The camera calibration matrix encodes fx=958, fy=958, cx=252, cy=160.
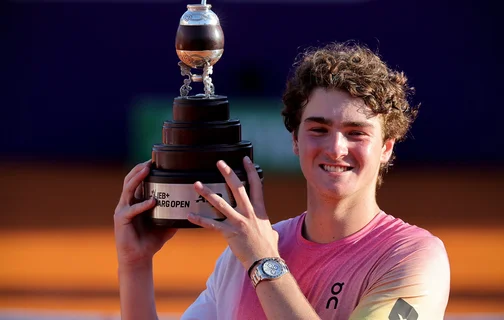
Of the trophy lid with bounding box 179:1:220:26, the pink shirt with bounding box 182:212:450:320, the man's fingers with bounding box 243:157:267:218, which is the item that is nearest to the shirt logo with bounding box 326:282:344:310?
the pink shirt with bounding box 182:212:450:320

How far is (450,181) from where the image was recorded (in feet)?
52.0

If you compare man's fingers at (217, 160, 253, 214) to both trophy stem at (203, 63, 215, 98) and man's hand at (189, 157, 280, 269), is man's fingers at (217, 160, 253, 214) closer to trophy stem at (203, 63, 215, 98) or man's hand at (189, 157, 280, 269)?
man's hand at (189, 157, 280, 269)

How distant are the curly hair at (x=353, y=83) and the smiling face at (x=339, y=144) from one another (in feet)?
0.11

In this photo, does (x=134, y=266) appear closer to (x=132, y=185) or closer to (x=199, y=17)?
(x=132, y=185)

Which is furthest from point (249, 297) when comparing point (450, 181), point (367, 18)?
point (367, 18)

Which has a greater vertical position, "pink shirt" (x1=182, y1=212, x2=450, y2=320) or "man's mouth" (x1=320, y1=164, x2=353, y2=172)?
"man's mouth" (x1=320, y1=164, x2=353, y2=172)

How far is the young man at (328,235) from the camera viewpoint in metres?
2.86

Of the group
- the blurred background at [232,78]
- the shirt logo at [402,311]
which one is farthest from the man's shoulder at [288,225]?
the blurred background at [232,78]

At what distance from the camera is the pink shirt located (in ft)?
9.39

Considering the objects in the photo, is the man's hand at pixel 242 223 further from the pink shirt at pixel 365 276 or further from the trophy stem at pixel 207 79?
A: the trophy stem at pixel 207 79

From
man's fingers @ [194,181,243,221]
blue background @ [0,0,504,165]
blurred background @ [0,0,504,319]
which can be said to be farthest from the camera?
blue background @ [0,0,504,165]

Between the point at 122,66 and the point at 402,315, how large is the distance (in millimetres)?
14954

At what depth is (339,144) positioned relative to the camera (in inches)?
118

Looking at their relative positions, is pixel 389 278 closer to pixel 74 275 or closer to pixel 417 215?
pixel 74 275
